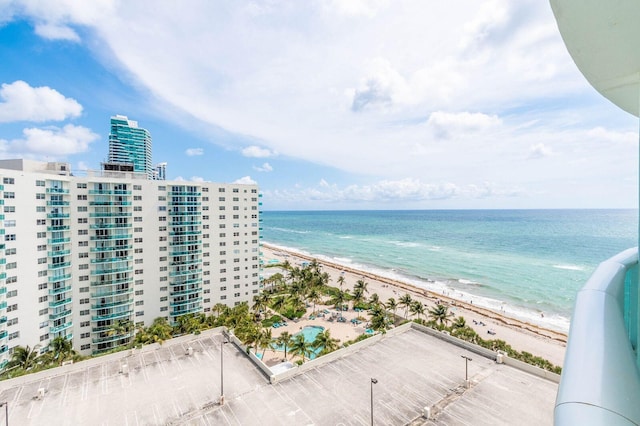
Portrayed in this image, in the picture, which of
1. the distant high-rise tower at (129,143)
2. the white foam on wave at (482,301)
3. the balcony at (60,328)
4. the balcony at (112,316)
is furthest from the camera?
the distant high-rise tower at (129,143)

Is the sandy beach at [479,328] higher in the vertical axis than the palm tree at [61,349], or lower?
lower

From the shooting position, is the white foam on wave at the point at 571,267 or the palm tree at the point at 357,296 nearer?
the palm tree at the point at 357,296

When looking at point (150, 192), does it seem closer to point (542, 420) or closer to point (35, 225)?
point (35, 225)

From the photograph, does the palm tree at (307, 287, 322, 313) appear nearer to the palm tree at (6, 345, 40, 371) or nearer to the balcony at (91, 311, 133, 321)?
the balcony at (91, 311, 133, 321)

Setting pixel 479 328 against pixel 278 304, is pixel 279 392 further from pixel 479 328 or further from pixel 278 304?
pixel 479 328

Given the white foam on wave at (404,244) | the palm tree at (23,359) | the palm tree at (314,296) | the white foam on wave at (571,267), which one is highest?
the palm tree at (23,359)

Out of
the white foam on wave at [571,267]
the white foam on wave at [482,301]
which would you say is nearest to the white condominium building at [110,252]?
the white foam on wave at [482,301]

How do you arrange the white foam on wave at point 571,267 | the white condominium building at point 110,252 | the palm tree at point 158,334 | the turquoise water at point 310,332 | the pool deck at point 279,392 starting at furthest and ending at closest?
the white foam on wave at point 571,267, the turquoise water at point 310,332, the palm tree at point 158,334, the white condominium building at point 110,252, the pool deck at point 279,392

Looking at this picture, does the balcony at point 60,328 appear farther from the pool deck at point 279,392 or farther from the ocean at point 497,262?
the ocean at point 497,262
